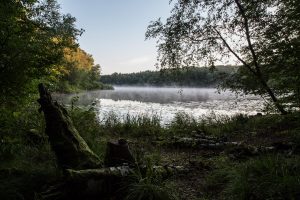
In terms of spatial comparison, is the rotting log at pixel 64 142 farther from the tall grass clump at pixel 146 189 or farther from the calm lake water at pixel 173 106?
the calm lake water at pixel 173 106

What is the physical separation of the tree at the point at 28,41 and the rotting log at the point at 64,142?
724 mm

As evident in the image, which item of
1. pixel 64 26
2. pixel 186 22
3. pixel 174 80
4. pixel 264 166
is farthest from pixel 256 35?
pixel 264 166

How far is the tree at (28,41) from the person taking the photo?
5871 mm

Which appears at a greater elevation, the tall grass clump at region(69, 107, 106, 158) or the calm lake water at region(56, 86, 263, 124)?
the tall grass clump at region(69, 107, 106, 158)

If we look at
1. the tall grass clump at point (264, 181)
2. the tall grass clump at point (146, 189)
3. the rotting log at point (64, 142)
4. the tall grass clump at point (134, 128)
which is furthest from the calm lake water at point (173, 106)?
the tall grass clump at point (264, 181)

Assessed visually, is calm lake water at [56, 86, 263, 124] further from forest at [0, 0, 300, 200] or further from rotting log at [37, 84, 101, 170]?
rotting log at [37, 84, 101, 170]

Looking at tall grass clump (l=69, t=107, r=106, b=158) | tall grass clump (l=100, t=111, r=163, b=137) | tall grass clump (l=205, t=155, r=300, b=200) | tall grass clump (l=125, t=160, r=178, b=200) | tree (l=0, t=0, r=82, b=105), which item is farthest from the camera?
tall grass clump (l=100, t=111, r=163, b=137)

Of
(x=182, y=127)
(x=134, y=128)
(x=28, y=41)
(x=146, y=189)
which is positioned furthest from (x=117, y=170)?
(x=182, y=127)

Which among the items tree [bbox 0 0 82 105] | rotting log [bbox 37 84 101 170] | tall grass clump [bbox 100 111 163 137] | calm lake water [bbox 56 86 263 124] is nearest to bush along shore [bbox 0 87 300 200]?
rotting log [bbox 37 84 101 170]

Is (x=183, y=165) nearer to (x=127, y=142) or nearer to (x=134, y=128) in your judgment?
(x=127, y=142)

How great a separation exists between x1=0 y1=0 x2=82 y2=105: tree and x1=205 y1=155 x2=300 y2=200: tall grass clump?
404cm

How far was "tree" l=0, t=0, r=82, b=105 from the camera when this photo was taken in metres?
5.87

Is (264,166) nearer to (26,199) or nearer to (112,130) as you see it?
(26,199)

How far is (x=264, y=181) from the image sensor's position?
14.5 feet
